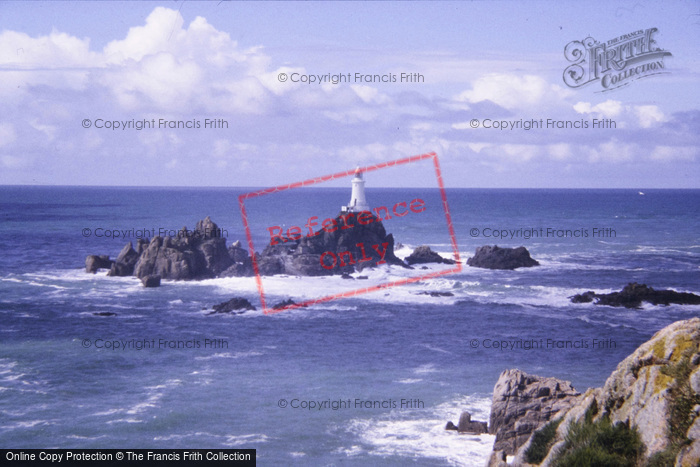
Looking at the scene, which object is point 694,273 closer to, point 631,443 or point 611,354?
point 611,354

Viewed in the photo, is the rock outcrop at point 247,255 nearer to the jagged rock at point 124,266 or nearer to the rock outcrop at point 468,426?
the jagged rock at point 124,266

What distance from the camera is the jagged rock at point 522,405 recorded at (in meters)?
19.3

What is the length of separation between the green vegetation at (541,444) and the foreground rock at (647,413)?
0.08 feet

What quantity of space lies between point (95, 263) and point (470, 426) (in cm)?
4224

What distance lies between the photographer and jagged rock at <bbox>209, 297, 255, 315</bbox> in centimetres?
4022

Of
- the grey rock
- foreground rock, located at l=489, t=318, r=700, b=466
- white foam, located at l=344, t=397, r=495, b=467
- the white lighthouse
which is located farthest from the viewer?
the white lighthouse

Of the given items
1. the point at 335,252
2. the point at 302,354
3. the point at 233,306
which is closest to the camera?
the point at 302,354

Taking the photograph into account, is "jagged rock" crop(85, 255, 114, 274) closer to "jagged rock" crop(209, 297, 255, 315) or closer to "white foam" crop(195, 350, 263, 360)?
"jagged rock" crop(209, 297, 255, 315)

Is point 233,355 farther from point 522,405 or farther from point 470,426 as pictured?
point 522,405

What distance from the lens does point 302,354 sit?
103 feet

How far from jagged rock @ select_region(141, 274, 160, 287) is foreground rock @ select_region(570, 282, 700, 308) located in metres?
30.4

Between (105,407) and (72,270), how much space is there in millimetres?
36007
